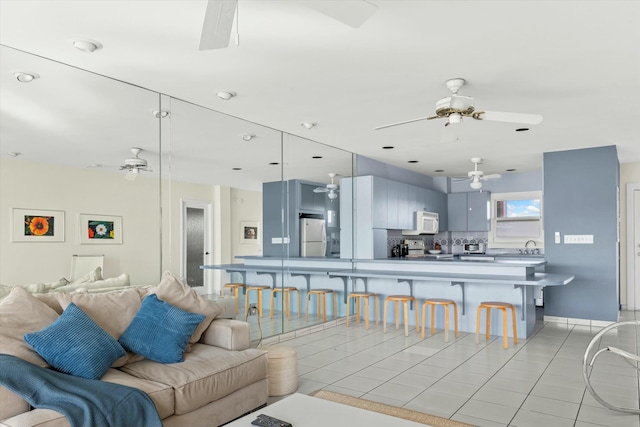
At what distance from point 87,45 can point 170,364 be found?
2129 millimetres

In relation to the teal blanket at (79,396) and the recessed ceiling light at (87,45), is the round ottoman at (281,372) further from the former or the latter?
the recessed ceiling light at (87,45)

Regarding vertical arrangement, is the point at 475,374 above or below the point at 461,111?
below

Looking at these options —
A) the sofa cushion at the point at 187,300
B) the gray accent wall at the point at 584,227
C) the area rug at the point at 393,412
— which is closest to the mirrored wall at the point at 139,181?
the sofa cushion at the point at 187,300

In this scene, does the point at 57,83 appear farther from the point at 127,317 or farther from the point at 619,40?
the point at 619,40

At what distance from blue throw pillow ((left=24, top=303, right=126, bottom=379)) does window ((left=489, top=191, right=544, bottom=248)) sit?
305 inches

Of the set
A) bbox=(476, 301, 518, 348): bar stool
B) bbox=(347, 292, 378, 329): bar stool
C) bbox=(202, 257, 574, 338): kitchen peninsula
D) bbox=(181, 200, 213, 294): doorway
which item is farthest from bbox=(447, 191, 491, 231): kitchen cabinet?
bbox=(181, 200, 213, 294): doorway

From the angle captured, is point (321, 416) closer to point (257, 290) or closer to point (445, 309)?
point (257, 290)

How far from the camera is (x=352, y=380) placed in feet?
12.8

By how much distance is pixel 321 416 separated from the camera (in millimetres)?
2189

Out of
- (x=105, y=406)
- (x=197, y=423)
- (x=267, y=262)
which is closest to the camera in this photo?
(x=105, y=406)

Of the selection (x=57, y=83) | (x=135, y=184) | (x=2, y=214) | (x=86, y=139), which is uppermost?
(x=57, y=83)

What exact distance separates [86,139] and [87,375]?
1.93 metres

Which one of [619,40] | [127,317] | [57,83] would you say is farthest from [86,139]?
[619,40]

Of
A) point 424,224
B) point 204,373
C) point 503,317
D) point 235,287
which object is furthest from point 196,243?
point 424,224
